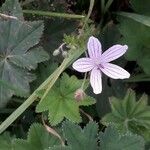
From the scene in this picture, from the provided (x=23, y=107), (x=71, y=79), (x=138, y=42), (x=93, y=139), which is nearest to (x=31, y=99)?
(x=23, y=107)

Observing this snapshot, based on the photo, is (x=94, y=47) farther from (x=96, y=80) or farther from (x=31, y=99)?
(x=31, y=99)

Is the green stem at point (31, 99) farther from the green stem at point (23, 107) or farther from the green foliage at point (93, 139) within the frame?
the green foliage at point (93, 139)

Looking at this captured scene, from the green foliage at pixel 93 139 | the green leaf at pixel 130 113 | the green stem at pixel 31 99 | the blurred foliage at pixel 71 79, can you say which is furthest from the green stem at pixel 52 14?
the green foliage at pixel 93 139

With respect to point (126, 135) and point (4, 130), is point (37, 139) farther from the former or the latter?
point (126, 135)

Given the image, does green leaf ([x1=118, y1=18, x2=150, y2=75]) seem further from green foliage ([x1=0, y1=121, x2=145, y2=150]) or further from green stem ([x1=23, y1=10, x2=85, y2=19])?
green foliage ([x1=0, y1=121, x2=145, y2=150])

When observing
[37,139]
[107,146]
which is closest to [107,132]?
[107,146]

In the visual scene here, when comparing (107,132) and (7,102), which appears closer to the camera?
(107,132)
